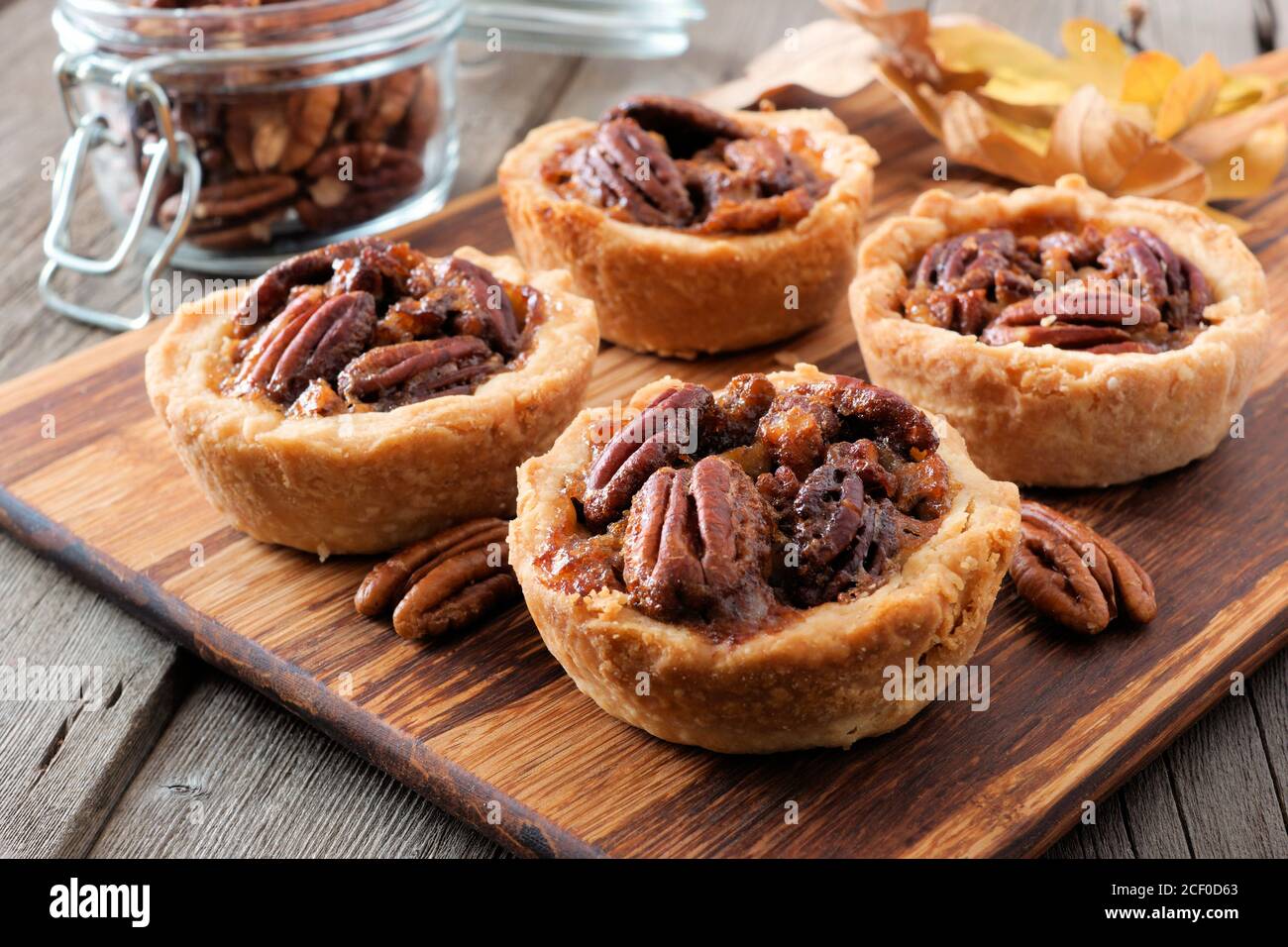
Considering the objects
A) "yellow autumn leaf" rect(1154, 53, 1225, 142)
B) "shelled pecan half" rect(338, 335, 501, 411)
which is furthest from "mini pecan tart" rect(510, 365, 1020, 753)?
"yellow autumn leaf" rect(1154, 53, 1225, 142)

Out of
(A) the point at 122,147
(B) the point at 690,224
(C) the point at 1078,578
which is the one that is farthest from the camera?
(A) the point at 122,147

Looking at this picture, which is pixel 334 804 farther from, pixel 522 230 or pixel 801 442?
pixel 522 230

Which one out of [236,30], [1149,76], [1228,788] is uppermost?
[236,30]

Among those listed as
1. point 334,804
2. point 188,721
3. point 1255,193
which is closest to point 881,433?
point 334,804

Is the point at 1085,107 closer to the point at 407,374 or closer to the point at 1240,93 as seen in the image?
the point at 1240,93

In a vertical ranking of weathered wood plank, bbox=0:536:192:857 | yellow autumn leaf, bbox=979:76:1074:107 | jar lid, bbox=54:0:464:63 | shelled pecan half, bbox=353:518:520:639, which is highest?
jar lid, bbox=54:0:464:63

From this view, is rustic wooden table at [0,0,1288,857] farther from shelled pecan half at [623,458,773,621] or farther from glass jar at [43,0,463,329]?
glass jar at [43,0,463,329]

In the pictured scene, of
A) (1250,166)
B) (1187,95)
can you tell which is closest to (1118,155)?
(1187,95)

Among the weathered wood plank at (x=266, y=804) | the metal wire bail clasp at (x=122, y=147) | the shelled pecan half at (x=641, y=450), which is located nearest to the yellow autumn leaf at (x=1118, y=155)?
the shelled pecan half at (x=641, y=450)
